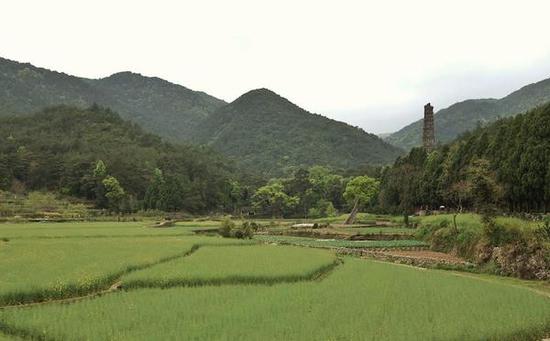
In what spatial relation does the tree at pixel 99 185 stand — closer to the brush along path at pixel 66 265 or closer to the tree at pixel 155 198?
the tree at pixel 155 198

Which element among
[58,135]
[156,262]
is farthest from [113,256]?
[58,135]

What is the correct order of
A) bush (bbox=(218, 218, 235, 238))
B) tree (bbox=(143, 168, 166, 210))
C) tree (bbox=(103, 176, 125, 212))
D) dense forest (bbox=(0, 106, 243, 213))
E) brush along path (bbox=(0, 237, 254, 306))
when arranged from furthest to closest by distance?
dense forest (bbox=(0, 106, 243, 213)) → tree (bbox=(143, 168, 166, 210)) → tree (bbox=(103, 176, 125, 212)) → bush (bbox=(218, 218, 235, 238)) → brush along path (bbox=(0, 237, 254, 306))

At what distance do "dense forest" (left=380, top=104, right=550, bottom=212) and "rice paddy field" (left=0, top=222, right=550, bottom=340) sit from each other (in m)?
15.8

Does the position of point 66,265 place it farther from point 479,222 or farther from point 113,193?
point 113,193

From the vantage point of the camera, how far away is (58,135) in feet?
434

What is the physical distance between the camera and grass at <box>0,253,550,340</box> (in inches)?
431

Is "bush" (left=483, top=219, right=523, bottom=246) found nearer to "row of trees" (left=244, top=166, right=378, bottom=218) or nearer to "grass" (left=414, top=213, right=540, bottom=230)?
"grass" (left=414, top=213, right=540, bottom=230)

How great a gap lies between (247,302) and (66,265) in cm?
992

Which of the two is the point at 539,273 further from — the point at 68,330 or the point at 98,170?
the point at 98,170

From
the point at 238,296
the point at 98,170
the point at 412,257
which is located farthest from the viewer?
the point at 98,170

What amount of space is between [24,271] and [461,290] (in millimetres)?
15639

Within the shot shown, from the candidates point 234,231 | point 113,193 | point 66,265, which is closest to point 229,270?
point 66,265

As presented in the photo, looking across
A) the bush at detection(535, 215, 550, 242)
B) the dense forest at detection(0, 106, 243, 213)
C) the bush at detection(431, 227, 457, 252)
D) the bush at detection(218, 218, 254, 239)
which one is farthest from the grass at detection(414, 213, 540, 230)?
the dense forest at detection(0, 106, 243, 213)

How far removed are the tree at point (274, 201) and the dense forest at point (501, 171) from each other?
38.6 metres
